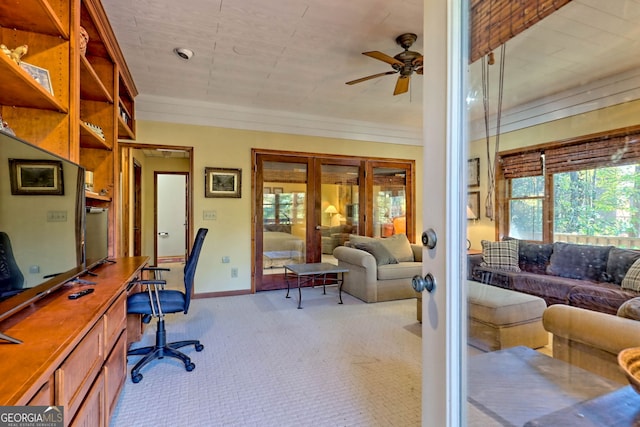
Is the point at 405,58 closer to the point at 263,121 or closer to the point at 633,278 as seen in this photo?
the point at 633,278

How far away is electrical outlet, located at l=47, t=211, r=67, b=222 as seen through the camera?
1.43 meters

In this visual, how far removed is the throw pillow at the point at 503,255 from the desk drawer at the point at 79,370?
1961mm

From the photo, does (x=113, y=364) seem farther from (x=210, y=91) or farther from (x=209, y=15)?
(x=210, y=91)

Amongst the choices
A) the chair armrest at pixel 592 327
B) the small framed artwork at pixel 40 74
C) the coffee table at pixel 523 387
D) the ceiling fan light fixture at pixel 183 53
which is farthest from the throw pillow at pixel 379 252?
the small framed artwork at pixel 40 74

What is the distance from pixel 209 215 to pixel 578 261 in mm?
3950

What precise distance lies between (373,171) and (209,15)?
3594 millimetres

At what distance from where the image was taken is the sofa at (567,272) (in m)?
1.79

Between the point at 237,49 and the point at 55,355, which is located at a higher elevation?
the point at 237,49

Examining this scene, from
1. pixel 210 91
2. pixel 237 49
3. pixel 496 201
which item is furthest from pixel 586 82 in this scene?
pixel 210 91

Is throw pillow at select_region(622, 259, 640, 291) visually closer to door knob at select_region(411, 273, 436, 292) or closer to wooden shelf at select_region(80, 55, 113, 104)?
door knob at select_region(411, 273, 436, 292)

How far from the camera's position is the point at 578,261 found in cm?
192

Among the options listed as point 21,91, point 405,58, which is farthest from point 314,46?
point 21,91

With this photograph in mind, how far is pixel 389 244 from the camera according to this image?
454 cm

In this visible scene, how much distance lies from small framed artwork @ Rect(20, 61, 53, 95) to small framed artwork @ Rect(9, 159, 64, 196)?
1.59 ft
